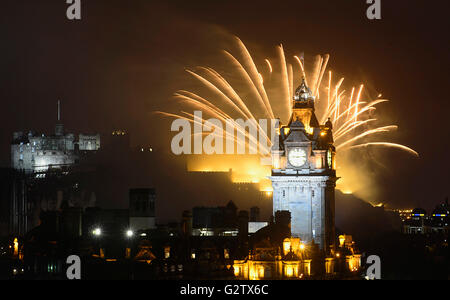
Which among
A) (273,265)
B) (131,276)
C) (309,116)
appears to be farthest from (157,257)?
(309,116)

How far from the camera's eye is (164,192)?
17175 cm

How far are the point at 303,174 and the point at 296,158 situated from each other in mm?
1675

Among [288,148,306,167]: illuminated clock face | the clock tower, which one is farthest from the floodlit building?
[288,148,306,167]: illuminated clock face

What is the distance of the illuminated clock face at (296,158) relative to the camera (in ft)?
338

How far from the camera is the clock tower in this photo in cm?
10312

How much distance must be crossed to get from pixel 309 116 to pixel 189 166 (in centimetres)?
7893

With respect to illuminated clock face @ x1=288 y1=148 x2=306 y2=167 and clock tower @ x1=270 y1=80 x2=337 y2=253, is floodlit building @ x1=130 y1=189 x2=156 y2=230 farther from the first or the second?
illuminated clock face @ x1=288 y1=148 x2=306 y2=167

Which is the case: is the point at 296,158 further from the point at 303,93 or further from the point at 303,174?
the point at 303,93

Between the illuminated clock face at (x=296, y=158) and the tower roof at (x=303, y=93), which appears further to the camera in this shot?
the tower roof at (x=303, y=93)

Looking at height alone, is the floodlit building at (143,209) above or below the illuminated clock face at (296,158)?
below

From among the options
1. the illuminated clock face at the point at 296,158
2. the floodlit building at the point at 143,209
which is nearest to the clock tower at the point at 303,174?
the illuminated clock face at the point at 296,158

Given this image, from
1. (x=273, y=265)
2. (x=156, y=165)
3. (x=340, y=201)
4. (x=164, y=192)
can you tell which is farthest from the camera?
(x=156, y=165)

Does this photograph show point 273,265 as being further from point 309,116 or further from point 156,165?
point 156,165

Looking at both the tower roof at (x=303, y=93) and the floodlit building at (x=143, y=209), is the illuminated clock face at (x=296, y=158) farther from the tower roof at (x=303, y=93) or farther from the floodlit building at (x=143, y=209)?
the floodlit building at (x=143, y=209)
